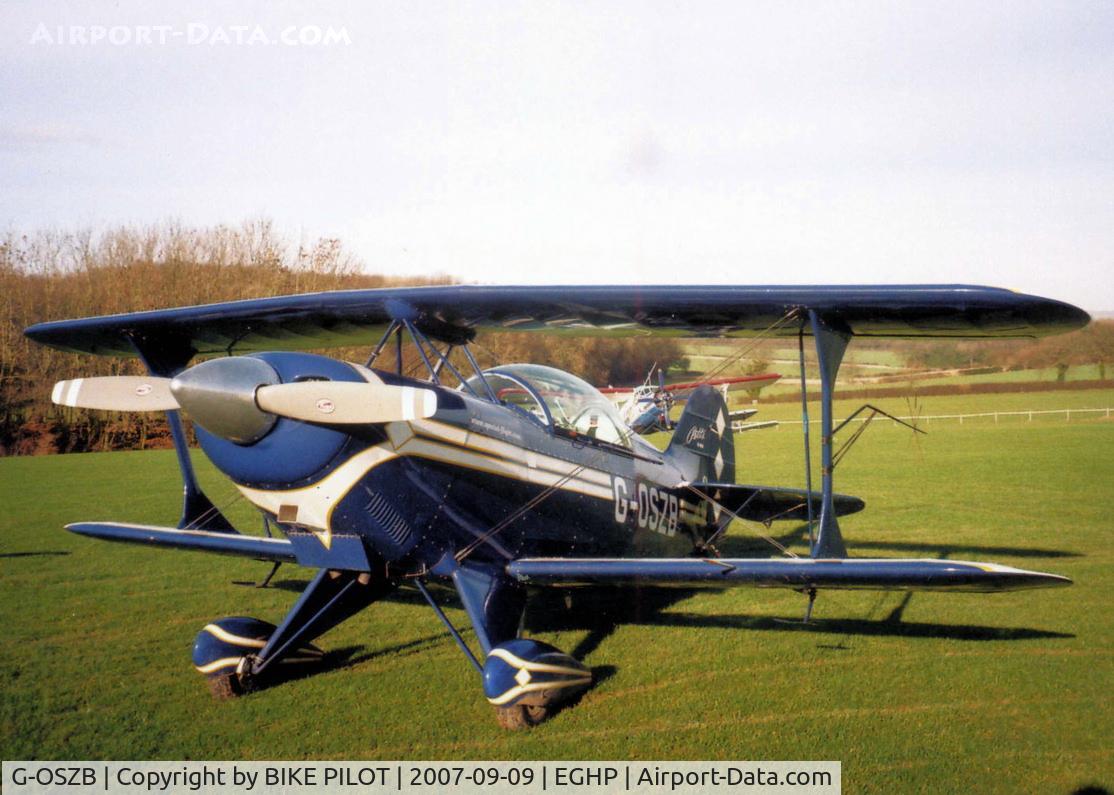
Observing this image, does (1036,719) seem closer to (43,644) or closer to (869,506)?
(43,644)

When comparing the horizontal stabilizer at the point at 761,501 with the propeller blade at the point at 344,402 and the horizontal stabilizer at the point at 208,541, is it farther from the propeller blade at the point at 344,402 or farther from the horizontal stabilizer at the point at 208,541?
the propeller blade at the point at 344,402

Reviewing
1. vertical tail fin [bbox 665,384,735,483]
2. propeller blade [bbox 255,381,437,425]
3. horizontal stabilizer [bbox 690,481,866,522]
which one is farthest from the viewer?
vertical tail fin [bbox 665,384,735,483]

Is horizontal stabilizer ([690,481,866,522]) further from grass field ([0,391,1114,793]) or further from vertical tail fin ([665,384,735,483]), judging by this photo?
grass field ([0,391,1114,793])

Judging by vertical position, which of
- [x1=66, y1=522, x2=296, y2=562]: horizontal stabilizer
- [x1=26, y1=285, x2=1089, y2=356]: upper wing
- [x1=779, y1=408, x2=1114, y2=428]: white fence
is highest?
[x1=26, y1=285, x2=1089, y2=356]: upper wing

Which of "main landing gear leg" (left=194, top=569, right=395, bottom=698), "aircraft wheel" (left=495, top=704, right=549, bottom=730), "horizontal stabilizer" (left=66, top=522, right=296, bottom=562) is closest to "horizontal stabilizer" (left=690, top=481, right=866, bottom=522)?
"main landing gear leg" (left=194, top=569, right=395, bottom=698)

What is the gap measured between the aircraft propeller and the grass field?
1.71 m

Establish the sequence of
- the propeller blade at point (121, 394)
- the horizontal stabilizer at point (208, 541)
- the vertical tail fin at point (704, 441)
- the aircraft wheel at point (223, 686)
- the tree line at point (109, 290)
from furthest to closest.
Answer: the tree line at point (109, 290) → the vertical tail fin at point (704, 441) → the horizontal stabilizer at point (208, 541) → the aircraft wheel at point (223, 686) → the propeller blade at point (121, 394)

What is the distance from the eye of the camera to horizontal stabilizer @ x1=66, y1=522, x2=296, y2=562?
638 centimetres

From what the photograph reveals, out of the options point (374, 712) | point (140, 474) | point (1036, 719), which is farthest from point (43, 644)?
point (140, 474)

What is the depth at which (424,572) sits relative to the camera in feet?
17.9

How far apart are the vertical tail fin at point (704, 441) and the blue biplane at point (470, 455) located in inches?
51.3

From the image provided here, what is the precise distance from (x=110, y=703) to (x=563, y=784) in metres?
2.96

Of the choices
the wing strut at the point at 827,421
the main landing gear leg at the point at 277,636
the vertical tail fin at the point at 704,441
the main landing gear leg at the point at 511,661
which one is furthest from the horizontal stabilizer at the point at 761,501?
the main landing gear leg at the point at 277,636

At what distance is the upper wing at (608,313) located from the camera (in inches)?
206
